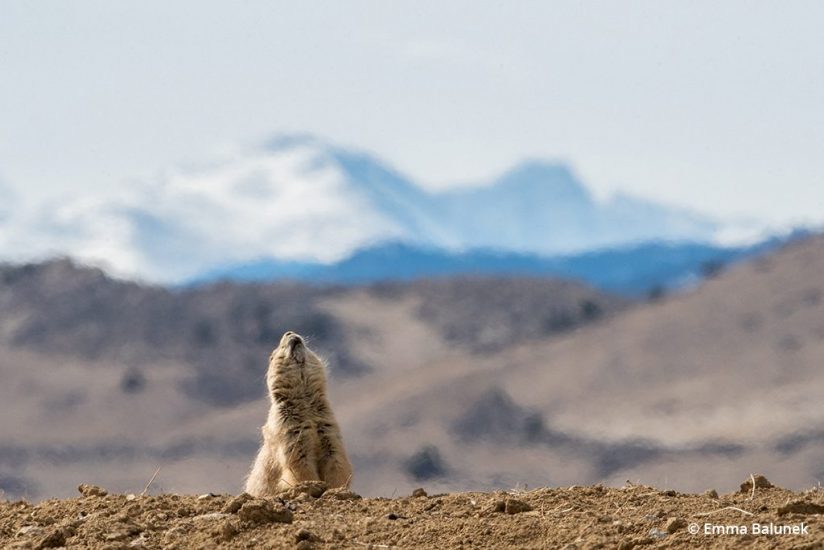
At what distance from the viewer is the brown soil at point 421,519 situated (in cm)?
999

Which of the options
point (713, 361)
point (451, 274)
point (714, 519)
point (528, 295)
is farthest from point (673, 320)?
point (714, 519)

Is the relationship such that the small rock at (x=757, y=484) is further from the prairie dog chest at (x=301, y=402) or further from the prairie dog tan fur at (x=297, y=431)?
the prairie dog chest at (x=301, y=402)

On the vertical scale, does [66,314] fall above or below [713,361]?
above

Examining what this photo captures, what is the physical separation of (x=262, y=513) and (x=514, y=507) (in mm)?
1717

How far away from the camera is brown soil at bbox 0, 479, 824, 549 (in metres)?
9.99

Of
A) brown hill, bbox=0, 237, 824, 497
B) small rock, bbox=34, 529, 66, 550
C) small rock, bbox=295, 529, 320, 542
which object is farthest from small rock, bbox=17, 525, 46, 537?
brown hill, bbox=0, 237, 824, 497

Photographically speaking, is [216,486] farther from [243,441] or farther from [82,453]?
[82,453]

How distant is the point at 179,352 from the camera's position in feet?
326

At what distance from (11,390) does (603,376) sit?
34.3 metres

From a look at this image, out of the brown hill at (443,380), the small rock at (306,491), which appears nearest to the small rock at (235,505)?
the small rock at (306,491)

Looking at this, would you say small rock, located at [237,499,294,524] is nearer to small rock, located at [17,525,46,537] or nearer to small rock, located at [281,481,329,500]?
small rock, located at [281,481,329,500]

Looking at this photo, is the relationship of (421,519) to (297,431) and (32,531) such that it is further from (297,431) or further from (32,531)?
(297,431)

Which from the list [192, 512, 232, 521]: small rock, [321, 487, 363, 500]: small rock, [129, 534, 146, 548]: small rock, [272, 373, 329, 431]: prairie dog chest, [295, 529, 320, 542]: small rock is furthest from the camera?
[272, 373, 329, 431]: prairie dog chest

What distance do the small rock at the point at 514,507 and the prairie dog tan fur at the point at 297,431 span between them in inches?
144
